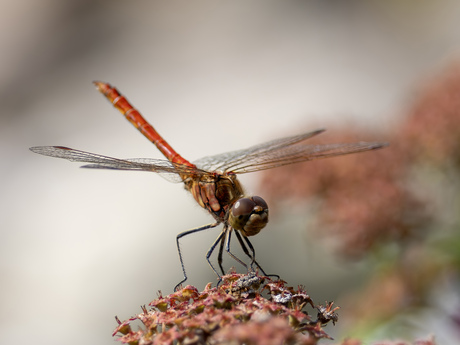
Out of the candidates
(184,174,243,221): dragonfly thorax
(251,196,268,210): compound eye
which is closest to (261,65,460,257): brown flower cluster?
(184,174,243,221): dragonfly thorax

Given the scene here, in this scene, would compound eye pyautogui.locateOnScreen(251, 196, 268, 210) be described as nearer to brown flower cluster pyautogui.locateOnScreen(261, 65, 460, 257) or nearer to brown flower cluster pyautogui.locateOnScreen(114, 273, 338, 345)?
brown flower cluster pyautogui.locateOnScreen(114, 273, 338, 345)

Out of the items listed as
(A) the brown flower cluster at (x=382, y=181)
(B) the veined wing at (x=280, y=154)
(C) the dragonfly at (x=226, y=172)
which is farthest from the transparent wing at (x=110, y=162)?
(A) the brown flower cluster at (x=382, y=181)

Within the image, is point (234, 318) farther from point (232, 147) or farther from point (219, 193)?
point (232, 147)

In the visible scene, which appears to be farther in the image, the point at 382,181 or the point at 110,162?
the point at 382,181

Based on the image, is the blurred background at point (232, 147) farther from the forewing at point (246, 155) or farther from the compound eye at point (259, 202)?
the compound eye at point (259, 202)

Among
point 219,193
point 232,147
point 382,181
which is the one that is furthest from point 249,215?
point 232,147

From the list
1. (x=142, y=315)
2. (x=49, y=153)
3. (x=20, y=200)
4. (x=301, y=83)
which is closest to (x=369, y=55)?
(x=301, y=83)

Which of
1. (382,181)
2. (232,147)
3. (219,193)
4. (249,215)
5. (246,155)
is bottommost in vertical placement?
(382,181)

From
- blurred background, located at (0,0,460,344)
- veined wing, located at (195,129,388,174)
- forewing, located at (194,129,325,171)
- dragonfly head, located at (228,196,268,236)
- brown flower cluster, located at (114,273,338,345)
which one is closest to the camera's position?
brown flower cluster, located at (114,273,338,345)
